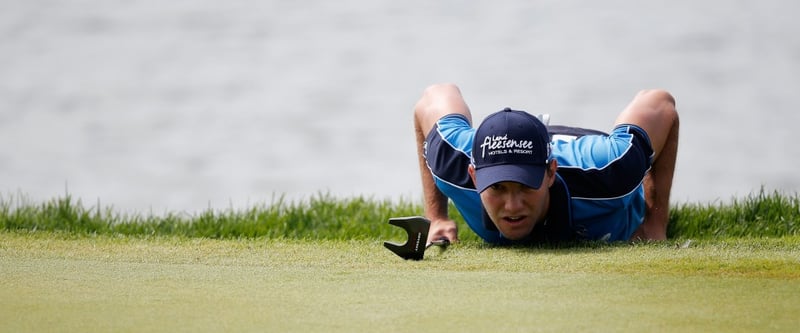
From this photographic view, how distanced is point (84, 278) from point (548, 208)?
192cm

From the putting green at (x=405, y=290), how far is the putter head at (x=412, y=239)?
0.05m

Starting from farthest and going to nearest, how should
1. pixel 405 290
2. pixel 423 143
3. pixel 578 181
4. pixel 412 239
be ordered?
pixel 423 143, pixel 578 181, pixel 412 239, pixel 405 290

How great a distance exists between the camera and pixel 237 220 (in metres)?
6.55

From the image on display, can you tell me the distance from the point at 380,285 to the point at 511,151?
3.49 feet

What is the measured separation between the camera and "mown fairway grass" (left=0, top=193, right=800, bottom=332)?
3275 millimetres

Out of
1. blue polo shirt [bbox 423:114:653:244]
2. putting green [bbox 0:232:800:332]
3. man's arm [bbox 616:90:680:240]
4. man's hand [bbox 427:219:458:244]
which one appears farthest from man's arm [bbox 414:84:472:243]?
man's arm [bbox 616:90:680:240]

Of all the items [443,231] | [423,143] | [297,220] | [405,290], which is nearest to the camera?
[405,290]

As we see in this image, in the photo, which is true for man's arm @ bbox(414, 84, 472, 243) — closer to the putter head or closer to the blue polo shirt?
the blue polo shirt

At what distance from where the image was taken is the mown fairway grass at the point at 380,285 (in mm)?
3275

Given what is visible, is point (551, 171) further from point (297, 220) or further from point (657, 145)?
point (297, 220)

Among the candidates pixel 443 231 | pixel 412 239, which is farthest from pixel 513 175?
pixel 443 231

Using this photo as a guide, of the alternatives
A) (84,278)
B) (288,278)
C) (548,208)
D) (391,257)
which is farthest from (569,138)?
(84,278)

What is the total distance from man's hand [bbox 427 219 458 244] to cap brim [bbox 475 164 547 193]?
62cm

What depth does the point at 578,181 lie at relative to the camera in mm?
5008
